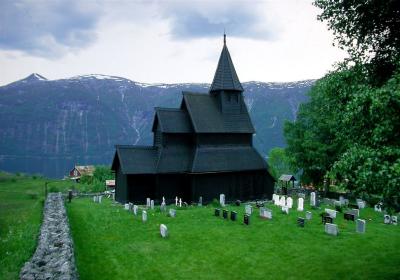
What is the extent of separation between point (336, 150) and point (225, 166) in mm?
11188

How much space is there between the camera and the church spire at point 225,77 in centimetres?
3766

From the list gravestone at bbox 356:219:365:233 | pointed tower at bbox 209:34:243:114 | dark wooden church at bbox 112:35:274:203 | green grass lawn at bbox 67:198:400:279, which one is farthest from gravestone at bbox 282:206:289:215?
pointed tower at bbox 209:34:243:114

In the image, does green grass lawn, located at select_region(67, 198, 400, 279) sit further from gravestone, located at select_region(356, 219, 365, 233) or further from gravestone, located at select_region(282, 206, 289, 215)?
gravestone, located at select_region(282, 206, 289, 215)

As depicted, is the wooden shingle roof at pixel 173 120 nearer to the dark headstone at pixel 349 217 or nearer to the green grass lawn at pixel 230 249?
the green grass lawn at pixel 230 249

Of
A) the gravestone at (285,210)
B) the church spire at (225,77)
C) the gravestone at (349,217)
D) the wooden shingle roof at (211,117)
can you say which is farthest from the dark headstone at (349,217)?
the church spire at (225,77)

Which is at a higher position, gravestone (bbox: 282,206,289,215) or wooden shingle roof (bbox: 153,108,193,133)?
wooden shingle roof (bbox: 153,108,193,133)

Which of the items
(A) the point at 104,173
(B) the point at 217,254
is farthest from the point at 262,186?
(A) the point at 104,173

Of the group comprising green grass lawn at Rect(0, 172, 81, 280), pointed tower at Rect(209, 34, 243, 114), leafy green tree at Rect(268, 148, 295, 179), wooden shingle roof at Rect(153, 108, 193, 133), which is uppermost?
pointed tower at Rect(209, 34, 243, 114)

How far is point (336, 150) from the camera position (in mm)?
35969

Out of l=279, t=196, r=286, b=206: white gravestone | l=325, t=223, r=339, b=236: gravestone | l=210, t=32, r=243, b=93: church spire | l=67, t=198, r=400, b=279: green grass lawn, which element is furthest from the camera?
l=210, t=32, r=243, b=93: church spire

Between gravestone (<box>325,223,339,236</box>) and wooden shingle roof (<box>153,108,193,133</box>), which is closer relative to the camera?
gravestone (<box>325,223,339,236</box>)

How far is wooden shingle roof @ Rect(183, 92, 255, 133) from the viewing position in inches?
1387

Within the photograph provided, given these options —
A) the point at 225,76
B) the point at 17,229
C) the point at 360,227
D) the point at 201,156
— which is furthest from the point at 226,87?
the point at 17,229

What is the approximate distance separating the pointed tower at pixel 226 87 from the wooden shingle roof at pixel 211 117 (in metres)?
0.56
